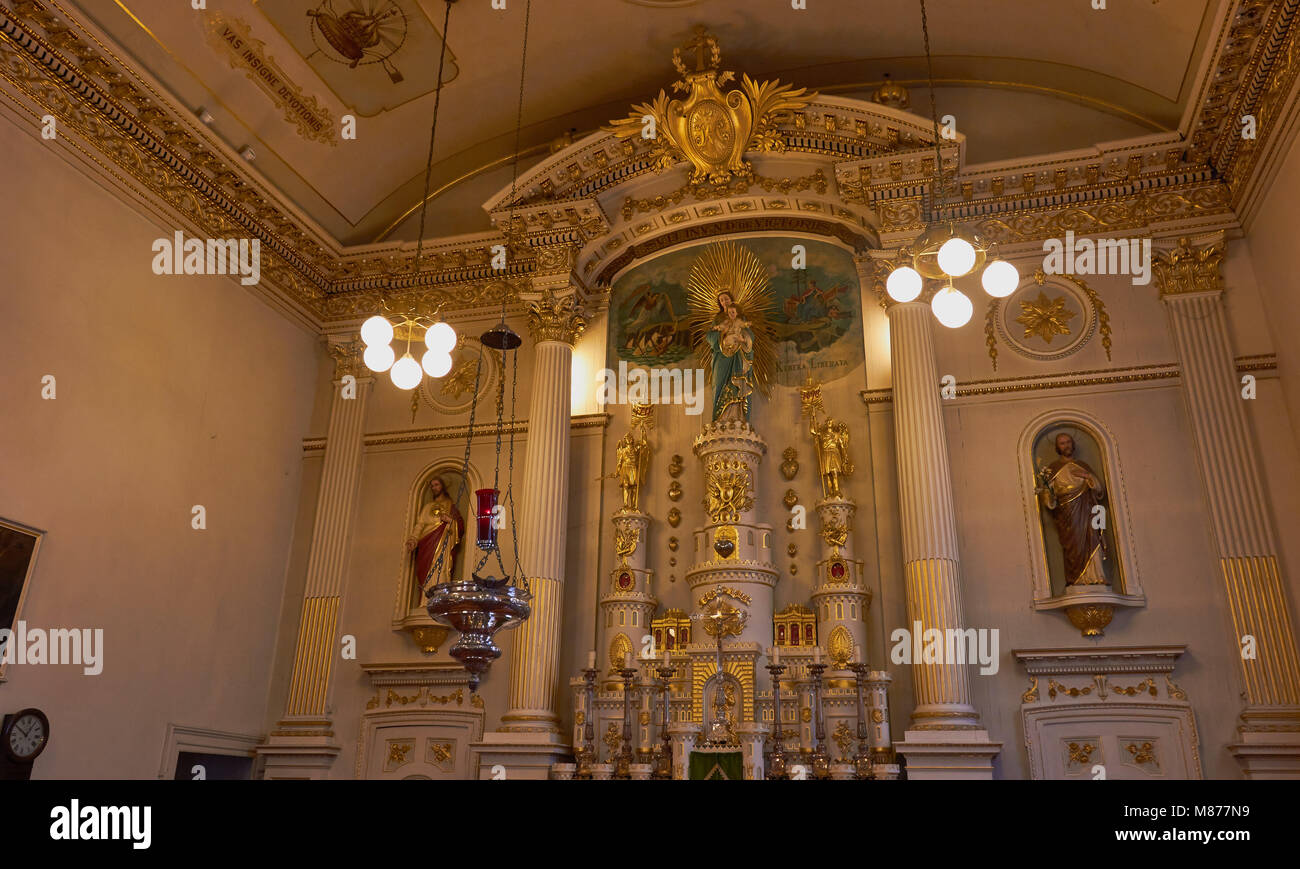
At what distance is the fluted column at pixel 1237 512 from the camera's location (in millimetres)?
6621

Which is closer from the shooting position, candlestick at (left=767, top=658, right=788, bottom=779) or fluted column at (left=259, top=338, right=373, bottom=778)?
candlestick at (left=767, top=658, right=788, bottom=779)

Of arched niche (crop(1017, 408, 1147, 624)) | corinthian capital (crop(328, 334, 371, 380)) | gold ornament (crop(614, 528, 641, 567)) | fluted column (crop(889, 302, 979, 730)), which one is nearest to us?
fluted column (crop(889, 302, 979, 730))

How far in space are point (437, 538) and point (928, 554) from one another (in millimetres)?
4719

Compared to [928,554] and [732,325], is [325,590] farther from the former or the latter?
[928,554]

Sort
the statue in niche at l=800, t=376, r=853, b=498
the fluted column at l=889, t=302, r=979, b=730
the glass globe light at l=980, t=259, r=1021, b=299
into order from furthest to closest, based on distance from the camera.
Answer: the statue in niche at l=800, t=376, r=853, b=498, the fluted column at l=889, t=302, r=979, b=730, the glass globe light at l=980, t=259, r=1021, b=299

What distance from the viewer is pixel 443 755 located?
Result: 8.51 meters

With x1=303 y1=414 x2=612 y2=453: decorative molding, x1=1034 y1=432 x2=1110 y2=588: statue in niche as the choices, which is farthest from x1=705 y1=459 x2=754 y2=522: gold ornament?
x1=1034 y1=432 x2=1110 y2=588: statue in niche

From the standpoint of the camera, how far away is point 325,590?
921 cm

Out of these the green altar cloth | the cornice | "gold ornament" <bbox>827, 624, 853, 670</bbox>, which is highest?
the cornice

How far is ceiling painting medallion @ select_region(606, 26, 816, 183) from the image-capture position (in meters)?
8.65

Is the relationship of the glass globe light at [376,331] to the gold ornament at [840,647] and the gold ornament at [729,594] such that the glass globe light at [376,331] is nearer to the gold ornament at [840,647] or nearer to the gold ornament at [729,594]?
the gold ornament at [729,594]

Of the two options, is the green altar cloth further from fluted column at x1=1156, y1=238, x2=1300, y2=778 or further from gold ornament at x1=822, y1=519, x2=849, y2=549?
fluted column at x1=1156, y1=238, x2=1300, y2=778

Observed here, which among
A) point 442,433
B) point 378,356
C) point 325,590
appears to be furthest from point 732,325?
point 325,590

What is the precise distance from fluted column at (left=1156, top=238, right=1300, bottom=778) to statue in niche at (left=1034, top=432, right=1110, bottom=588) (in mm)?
821
